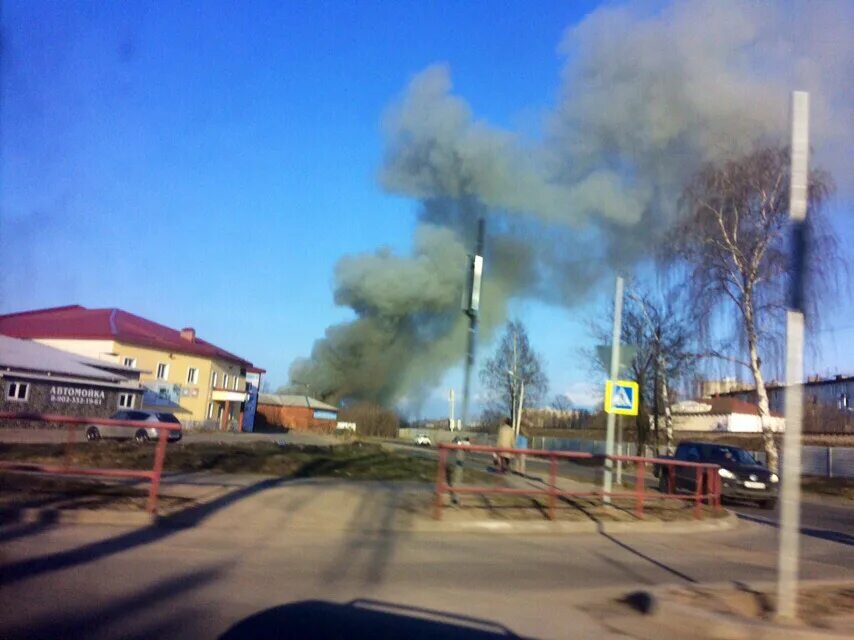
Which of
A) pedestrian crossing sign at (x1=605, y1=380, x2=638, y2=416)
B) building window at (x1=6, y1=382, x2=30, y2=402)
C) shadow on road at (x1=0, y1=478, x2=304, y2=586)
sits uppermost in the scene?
pedestrian crossing sign at (x1=605, y1=380, x2=638, y2=416)

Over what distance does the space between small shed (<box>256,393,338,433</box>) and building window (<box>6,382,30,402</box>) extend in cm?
2940

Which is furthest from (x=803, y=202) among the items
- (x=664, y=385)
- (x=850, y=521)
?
(x=664, y=385)

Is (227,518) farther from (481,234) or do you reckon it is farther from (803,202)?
(803,202)

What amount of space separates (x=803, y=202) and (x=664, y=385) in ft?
107

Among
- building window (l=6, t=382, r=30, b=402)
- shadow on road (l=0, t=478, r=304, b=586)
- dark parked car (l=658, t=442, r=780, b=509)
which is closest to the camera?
shadow on road (l=0, t=478, r=304, b=586)

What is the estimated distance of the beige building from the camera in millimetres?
50812

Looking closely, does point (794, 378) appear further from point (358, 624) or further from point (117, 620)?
point (117, 620)

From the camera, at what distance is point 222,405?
59.2 m

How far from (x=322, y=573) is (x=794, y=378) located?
183 inches

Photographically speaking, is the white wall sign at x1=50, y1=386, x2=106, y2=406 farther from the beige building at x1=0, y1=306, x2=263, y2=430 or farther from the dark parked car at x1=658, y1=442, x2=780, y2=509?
the dark parked car at x1=658, y1=442, x2=780, y2=509

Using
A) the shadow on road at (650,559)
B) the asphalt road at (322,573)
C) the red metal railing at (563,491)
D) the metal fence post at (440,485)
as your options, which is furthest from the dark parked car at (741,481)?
the metal fence post at (440,485)

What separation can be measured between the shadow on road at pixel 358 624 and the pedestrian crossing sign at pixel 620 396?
9.07 m

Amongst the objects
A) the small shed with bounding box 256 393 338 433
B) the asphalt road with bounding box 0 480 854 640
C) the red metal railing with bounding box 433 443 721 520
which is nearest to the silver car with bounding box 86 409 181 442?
the red metal railing with bounding box 433 443 721 520

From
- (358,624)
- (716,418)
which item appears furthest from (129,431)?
(716,418)
